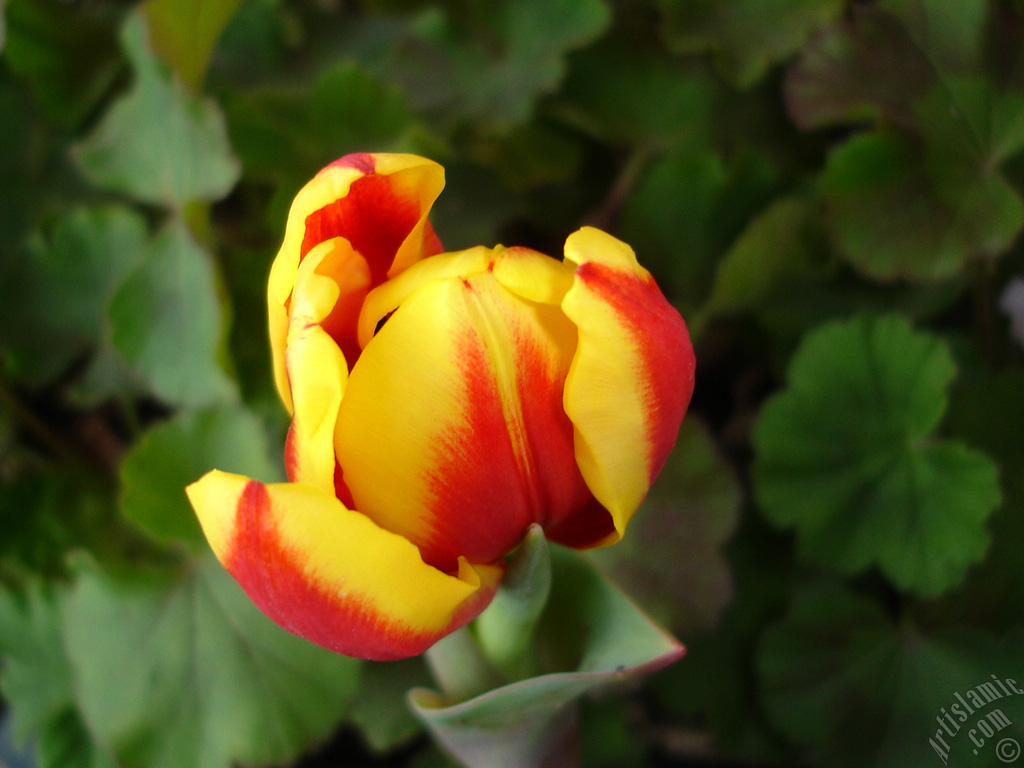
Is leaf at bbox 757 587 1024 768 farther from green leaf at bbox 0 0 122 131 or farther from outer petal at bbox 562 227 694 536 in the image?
green leaf at bbox 0 0 122 131

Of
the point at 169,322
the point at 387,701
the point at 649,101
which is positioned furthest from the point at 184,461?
the point at 649,101

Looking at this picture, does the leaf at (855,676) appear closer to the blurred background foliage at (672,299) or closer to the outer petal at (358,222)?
the blurred background foliage at (672,299)

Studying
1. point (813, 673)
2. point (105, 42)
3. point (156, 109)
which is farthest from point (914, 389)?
point (105, 42)

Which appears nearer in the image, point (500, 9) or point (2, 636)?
point (2, 636)

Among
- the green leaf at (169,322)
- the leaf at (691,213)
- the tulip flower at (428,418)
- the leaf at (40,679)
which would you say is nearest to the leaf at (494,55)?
the leaf at (691,213)

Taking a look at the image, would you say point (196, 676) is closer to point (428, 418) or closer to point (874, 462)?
point (428, 418)

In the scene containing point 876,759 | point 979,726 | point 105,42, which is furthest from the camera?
point 105,42

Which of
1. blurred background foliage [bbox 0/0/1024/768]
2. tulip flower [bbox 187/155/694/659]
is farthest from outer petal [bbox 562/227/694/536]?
blurred background foliage [bbox 0/0/1024/768]

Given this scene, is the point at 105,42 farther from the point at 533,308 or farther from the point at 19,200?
the point at 533,308
